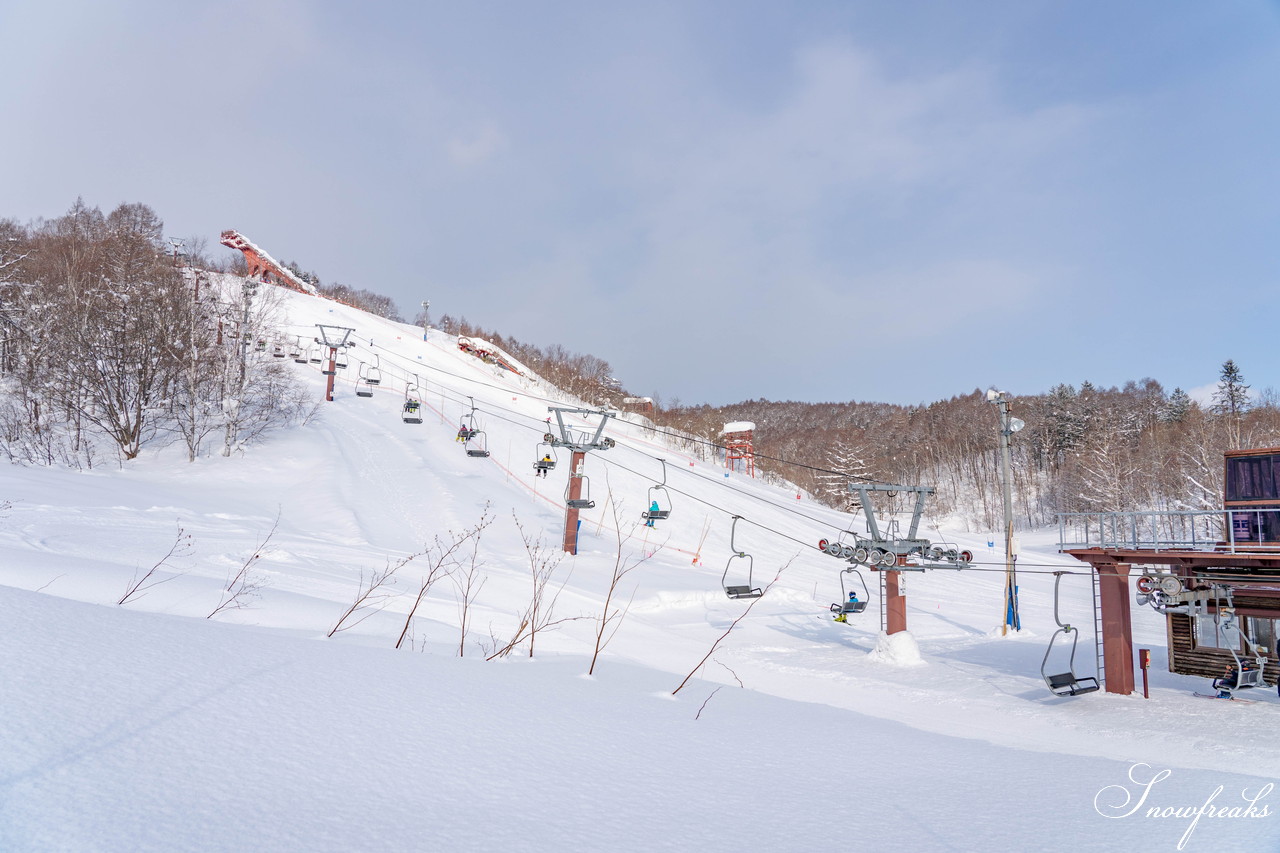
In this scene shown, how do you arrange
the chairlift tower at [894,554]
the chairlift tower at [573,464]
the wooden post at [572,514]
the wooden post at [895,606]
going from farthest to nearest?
the wooden post at [572,514], the chairlift tower at [573,464], the wooden post at [895,606], the chairlift tower at [894,554]

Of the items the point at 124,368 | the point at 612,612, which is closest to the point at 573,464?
the point at 612,612

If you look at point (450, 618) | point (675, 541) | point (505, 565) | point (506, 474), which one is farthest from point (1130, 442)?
point (450, 618)

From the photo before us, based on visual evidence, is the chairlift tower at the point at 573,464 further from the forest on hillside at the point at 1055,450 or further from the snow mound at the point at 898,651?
the forest on hillside at the point at 1055,450

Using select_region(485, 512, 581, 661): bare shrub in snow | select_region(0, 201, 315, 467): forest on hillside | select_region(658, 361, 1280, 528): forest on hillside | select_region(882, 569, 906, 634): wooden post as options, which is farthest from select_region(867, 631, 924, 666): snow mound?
select_region(0, 201, 315, 467): forest on hillside

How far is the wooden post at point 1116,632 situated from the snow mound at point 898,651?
4064 mm

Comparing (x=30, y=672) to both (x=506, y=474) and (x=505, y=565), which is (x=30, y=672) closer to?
(x=505, y=565)

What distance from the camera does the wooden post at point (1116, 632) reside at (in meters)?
12.7

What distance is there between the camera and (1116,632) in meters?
12.8

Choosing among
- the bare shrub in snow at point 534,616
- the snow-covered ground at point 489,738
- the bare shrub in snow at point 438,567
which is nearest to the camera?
the snow-covered ground at point 489,738

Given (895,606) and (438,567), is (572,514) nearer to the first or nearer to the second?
(895,606)

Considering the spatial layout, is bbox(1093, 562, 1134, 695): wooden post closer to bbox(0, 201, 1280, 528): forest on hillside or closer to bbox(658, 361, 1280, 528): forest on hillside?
bbox(0, 201, 1280, 528): forest on hillside

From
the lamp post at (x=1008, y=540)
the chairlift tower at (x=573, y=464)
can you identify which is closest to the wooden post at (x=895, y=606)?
the lamp post at (x=1008, y=540)

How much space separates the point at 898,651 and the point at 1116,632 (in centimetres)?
462

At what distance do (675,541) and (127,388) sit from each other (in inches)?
1031
